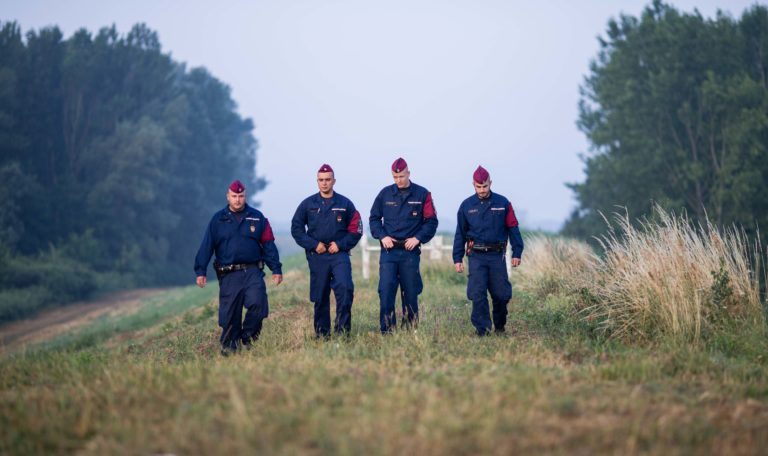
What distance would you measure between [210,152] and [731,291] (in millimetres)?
48532

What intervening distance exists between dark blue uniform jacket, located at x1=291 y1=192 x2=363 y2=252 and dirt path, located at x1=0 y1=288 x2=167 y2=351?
12951 millimetres

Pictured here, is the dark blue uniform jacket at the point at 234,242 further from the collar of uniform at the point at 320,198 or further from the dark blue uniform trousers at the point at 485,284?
the dark blue uniform trousers at the point at 485,284

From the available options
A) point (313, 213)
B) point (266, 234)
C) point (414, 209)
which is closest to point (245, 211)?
point (266, 234)

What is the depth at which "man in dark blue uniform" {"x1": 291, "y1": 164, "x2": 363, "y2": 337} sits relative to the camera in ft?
32.3

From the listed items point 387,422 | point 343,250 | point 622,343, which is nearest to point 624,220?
point 622,343

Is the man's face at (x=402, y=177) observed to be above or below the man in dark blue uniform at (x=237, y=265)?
above

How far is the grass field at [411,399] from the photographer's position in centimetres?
505

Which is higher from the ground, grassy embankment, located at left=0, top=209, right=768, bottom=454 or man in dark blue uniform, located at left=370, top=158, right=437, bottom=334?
man in dark blue uniform, located at left=370, top=158, right=437, bottom=334

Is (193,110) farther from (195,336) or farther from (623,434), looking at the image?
(623,434)

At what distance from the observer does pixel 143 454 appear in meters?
4.99

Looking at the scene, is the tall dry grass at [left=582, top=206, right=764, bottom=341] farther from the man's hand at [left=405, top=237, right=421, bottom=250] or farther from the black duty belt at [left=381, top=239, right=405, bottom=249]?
the black duty belt at [left=381, top=239, right=405, bottom=249]

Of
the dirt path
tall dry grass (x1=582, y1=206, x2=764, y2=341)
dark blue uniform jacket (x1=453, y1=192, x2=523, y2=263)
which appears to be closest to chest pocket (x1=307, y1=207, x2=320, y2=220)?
dark blue uniform jacket (x1=453, y1=192, x2=523, y2=263)

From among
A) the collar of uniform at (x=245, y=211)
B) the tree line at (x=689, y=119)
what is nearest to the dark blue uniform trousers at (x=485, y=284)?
the collar of uniform at (x=245, y=211)

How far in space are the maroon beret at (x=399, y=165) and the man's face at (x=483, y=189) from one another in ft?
3.08
